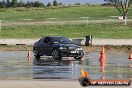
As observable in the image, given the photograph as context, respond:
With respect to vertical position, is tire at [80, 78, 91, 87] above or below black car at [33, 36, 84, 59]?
above

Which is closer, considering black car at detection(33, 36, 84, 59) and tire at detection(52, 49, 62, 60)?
black car at detection(33, 36, 84, 59)

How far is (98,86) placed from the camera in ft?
53.5

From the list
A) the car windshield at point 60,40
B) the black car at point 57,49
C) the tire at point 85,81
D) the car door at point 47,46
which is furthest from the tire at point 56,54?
the tire at point 85,81

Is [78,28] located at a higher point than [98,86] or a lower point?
lower

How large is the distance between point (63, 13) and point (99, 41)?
197 ft

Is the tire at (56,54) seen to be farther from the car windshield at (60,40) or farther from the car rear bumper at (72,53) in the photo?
the car windshield at (60,40)

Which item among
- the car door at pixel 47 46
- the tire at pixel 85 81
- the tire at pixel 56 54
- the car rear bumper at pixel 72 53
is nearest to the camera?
the tire at pixel 85 81

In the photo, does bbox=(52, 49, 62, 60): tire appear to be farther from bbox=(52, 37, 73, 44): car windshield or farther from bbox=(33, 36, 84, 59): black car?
bbox=(52, 37, 73, 44): car windshield

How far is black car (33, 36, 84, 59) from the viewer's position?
32.0m

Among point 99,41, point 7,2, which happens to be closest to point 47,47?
point 99,41

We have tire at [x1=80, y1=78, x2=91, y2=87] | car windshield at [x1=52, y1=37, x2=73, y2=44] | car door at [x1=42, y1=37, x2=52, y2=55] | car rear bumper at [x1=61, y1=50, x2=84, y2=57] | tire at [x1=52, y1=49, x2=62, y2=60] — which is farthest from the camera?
car windshield at [x1=52, y1=37, x2=73, y2=44]

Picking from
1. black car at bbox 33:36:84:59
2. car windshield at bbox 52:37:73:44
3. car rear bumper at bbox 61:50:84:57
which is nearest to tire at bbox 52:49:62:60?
black car at bbox 33:36:84:59

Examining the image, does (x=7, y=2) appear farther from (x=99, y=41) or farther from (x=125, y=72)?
(x=125, y=72)

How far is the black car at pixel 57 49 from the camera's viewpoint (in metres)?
32.0
